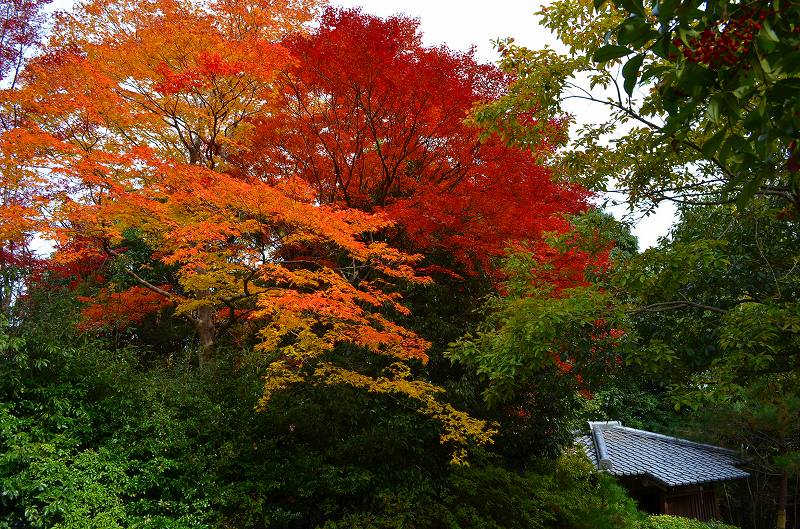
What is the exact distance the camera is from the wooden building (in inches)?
535

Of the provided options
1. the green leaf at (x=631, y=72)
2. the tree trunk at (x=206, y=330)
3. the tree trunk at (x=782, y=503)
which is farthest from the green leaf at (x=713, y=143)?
the tree trunk at (x=782, y=503)

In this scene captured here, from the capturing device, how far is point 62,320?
7320 millimetres

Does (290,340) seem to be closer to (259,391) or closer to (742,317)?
(259,391)

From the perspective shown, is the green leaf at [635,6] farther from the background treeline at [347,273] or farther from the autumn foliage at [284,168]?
the autumn foliage at [284,168]

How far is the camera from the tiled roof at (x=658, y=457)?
13.5 m

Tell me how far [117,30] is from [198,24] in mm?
1718

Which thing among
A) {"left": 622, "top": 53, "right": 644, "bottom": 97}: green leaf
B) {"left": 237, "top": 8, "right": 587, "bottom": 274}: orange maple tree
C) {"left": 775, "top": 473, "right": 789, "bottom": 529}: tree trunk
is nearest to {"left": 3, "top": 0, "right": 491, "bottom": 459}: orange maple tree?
{"left": 237, "top": 8, "right": 587, "bottom": 274}: orange maple tree

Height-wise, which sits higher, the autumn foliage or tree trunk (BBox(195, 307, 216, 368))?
the autumn foliage

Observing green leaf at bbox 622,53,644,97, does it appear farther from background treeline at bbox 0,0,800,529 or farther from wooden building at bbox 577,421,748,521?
wooden building at bbox 577,421,748,521

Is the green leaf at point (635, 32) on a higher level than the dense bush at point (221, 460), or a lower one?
higher

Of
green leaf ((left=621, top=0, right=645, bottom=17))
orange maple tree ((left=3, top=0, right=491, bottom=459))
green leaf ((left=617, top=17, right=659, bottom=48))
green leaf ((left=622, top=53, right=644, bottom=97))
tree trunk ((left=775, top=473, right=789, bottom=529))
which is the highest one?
orange maple tree ((left=3, top=0, right=491, bottom=459))

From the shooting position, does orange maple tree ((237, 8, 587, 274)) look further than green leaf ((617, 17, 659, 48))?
Yes

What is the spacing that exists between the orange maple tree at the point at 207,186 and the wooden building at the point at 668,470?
8013 millimetres

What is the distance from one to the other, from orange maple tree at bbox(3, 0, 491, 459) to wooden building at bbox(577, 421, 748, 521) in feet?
26.3
